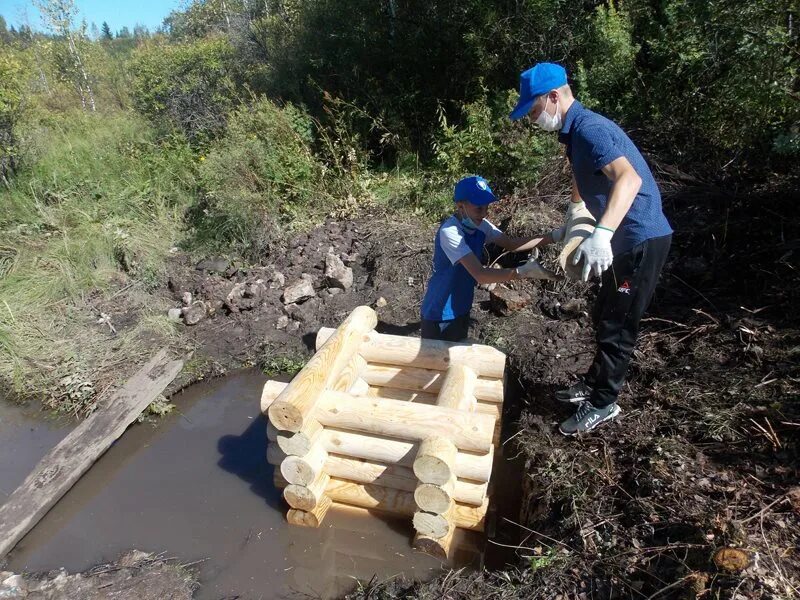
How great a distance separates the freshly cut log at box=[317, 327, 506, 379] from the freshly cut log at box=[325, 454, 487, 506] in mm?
711

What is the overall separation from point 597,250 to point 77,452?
3.91 metres

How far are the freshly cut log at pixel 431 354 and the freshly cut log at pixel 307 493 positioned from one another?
0.87 meters

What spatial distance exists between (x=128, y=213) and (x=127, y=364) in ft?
11.2

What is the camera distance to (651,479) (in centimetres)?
275

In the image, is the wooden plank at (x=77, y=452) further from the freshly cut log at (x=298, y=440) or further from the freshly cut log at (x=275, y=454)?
the freshly cut log at (x=298, y=440)

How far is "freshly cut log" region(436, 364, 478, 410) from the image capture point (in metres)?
3.13

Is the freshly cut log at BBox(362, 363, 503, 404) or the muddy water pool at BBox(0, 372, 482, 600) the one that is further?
the freshly cut log at BBox(362, 363, 503, 404)

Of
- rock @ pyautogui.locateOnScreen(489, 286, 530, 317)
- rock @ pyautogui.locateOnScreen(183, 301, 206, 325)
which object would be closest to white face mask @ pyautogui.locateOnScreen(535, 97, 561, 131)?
rock @ pyautogui.locateOnScreen(489, 286, 530, 317)

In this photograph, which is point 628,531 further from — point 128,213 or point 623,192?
point 128,213

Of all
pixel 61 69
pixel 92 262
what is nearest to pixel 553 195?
pixel 92 262

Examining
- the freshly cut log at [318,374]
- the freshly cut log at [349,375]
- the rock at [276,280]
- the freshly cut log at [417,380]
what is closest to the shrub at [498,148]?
the rock at [276,280]

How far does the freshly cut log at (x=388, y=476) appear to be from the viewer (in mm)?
3016

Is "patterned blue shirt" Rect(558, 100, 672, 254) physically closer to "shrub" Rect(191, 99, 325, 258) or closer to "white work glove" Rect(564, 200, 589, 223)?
"white work glove" Rect(564, 200, 589, 223)

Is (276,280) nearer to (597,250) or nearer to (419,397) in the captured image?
(419,397)
